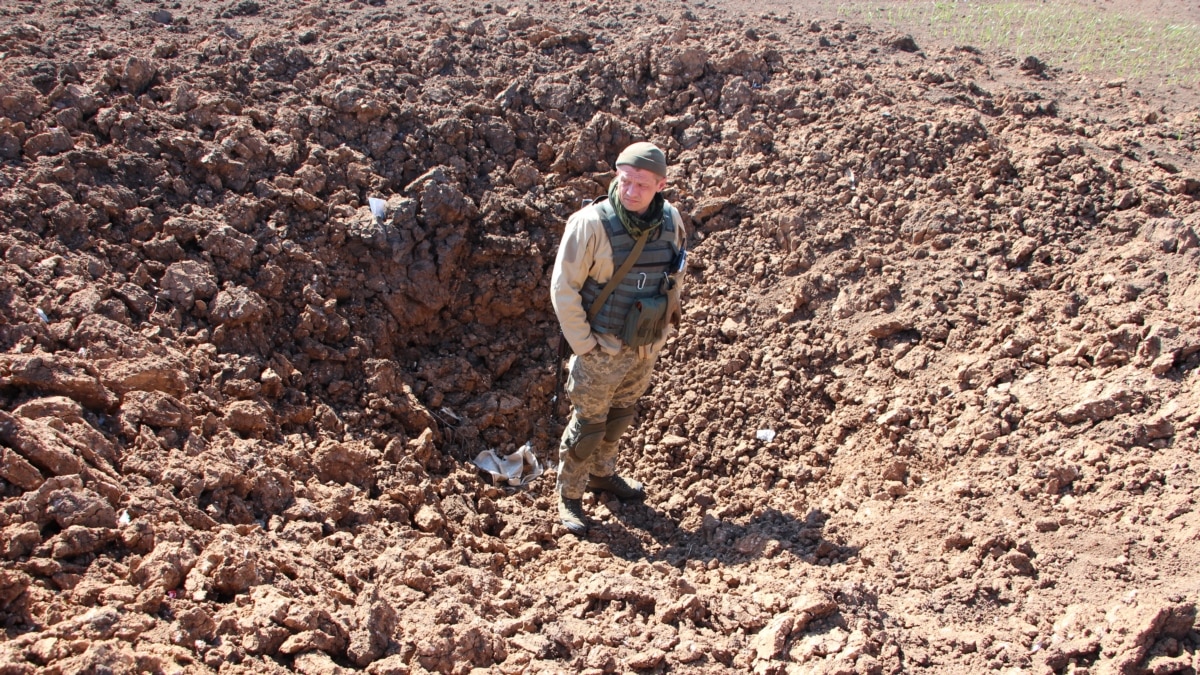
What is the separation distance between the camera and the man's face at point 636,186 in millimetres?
3488

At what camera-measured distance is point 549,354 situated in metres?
5.31

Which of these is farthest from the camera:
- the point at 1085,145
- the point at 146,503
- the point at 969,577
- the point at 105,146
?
the point at 1085,145

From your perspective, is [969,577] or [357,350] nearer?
[969,577]

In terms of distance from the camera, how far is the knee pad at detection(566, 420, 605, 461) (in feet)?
13.5

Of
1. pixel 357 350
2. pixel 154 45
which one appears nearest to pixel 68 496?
pixel 357 350

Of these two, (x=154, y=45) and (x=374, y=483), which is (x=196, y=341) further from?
(x=154, y=45)

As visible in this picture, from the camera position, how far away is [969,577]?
3.30 meters

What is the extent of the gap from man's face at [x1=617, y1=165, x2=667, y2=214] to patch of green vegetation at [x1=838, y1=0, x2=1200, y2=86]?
5730 mm

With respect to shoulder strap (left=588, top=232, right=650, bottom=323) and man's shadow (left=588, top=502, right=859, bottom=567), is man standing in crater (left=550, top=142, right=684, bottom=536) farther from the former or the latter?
man's shadow (left=588, top=502, right=859, bottom=567)

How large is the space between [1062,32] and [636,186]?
7410 millimetres

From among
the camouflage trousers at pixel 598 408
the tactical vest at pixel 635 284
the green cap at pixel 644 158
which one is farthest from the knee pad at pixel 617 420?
the green cap at pixel 644 158

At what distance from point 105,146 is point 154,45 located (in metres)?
1.17

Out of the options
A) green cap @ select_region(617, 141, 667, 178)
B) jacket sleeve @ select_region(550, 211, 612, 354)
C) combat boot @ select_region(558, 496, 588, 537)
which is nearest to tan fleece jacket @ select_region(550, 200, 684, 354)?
jacket sleeve @ select_region(550, 211, 612, 354)

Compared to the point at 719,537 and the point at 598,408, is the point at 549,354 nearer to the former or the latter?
the point at 598,408
